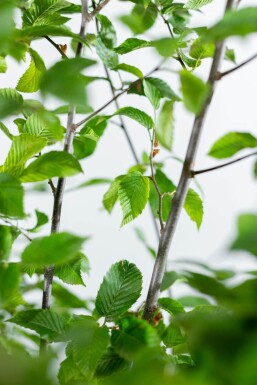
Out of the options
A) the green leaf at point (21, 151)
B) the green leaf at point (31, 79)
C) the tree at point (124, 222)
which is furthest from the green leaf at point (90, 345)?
the green leaf at point (31, 79)

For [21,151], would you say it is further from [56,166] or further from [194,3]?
[194,3]

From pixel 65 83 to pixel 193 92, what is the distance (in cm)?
7

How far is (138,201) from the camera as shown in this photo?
0.47 m

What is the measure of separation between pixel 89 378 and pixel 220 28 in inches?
8.2

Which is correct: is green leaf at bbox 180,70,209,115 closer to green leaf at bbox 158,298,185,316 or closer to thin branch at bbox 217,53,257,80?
thin branch at bbox 217,53,257,80

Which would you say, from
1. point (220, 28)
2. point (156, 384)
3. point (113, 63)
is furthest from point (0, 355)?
point (113, 63)

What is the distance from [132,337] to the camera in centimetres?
31

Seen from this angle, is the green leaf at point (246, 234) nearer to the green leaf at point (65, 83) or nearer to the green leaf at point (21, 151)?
the green leaf at point (65, 83)

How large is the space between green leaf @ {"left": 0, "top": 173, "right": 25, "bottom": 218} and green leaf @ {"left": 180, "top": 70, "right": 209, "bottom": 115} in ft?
0.34

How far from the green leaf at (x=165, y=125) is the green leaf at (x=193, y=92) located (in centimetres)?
6

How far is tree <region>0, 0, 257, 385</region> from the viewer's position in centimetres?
20

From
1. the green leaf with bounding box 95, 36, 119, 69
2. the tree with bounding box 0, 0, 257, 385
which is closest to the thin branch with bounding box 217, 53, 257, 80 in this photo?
the tree with bounding box 0, 0, 257, 385

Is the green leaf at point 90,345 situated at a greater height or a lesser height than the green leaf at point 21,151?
lesser

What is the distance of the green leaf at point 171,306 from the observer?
1.36ft
